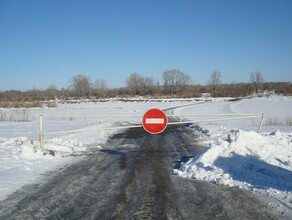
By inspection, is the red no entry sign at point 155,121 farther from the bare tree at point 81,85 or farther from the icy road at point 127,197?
the bare tree at point 81,85

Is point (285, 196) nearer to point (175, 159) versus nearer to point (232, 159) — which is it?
point (232, 159)

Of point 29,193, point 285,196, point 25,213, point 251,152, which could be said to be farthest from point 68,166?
point 285,196

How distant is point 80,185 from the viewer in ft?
27.5

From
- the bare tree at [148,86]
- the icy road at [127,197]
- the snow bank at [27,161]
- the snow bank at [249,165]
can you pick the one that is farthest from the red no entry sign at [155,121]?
the bare tree at [148,86]

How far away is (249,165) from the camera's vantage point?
934 centimetres

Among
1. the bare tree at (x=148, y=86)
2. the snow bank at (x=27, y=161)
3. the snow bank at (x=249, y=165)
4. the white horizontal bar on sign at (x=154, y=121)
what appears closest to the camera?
the snow bank at (x=249, y=165)

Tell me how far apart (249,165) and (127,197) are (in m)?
3.80

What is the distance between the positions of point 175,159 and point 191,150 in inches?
83.1

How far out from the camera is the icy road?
20.1 feet

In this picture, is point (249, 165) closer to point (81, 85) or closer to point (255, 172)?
point (255, 172)

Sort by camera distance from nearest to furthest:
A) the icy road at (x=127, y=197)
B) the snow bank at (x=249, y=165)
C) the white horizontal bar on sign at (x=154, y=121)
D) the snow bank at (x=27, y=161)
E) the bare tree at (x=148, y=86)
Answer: the icy road at (x=127, y=197) < the snow bank at (x=249, y=165) < the snow bank at (x=27, y=161) < the white horizontal bar on sign at (x=154, y=121) < the bare tree at (x=148, y=86)

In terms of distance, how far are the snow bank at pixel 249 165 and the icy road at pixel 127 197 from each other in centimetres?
52

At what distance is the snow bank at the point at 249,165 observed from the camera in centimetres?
799

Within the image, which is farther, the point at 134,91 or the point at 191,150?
the point at 134,91
